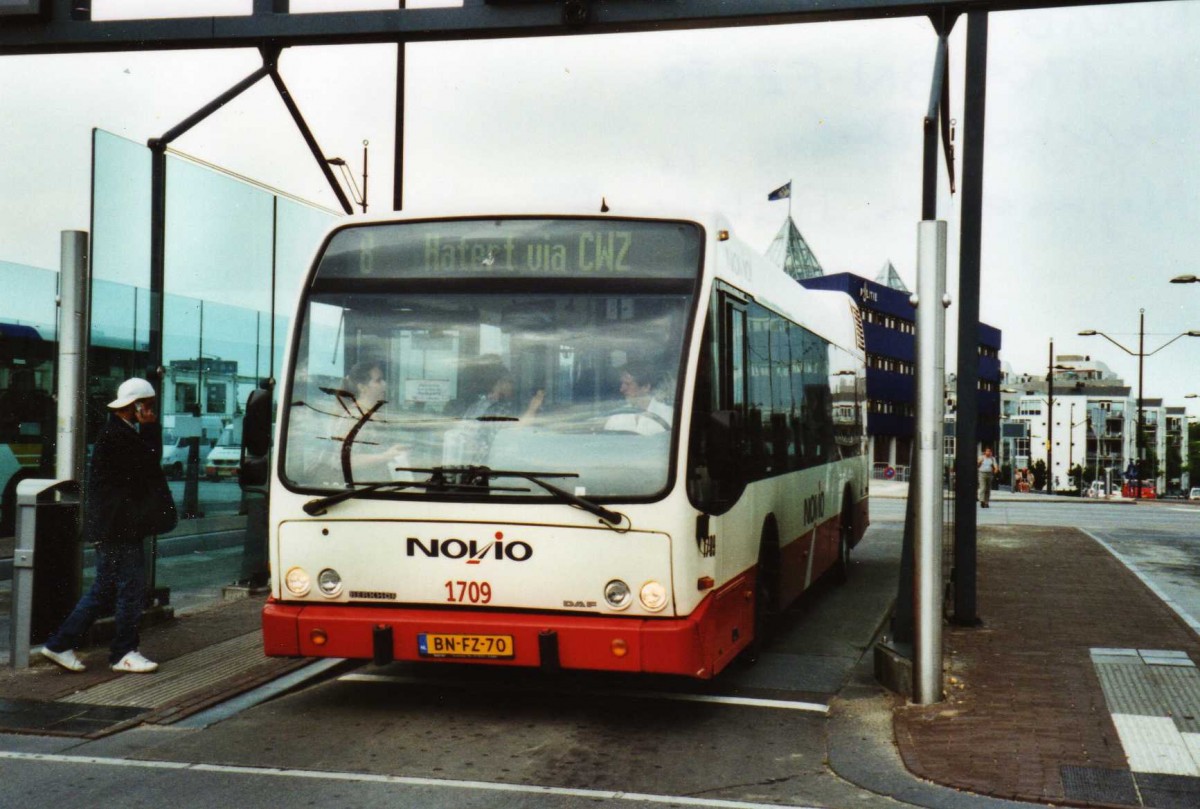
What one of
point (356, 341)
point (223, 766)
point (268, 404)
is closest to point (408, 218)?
point (356, 341)

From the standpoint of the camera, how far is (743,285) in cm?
814

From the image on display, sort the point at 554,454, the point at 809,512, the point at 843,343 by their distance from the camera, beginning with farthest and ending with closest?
the point at 843,343 → the point at 809,512 → the point at 554,454

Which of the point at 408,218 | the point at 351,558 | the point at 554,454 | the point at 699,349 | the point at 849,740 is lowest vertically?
the point at 849,740

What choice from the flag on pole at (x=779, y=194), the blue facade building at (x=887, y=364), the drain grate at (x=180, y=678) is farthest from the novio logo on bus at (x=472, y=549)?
the blue facade building at (x=887, y=364)

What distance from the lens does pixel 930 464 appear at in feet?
24.5

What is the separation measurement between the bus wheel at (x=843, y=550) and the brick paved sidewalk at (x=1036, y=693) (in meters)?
1.46

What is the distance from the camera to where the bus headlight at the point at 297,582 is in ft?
22.8

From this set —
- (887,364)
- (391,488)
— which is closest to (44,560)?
(391,488)

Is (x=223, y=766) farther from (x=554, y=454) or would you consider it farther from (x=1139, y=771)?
(x=1139, y=771)

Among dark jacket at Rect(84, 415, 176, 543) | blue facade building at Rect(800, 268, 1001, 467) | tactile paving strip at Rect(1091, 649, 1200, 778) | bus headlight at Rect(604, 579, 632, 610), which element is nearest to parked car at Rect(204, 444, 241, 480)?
dark jacket at Rect(84, 415, 176, 543)

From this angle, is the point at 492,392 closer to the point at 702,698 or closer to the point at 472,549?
the point at 472,549

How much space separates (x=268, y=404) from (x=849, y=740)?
11.8 feet

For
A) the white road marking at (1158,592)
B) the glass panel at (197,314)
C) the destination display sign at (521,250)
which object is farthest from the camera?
the white road marking at (1158,592)

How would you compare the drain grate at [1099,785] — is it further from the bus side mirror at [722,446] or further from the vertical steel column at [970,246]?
the vertical steel column at [970,246]
